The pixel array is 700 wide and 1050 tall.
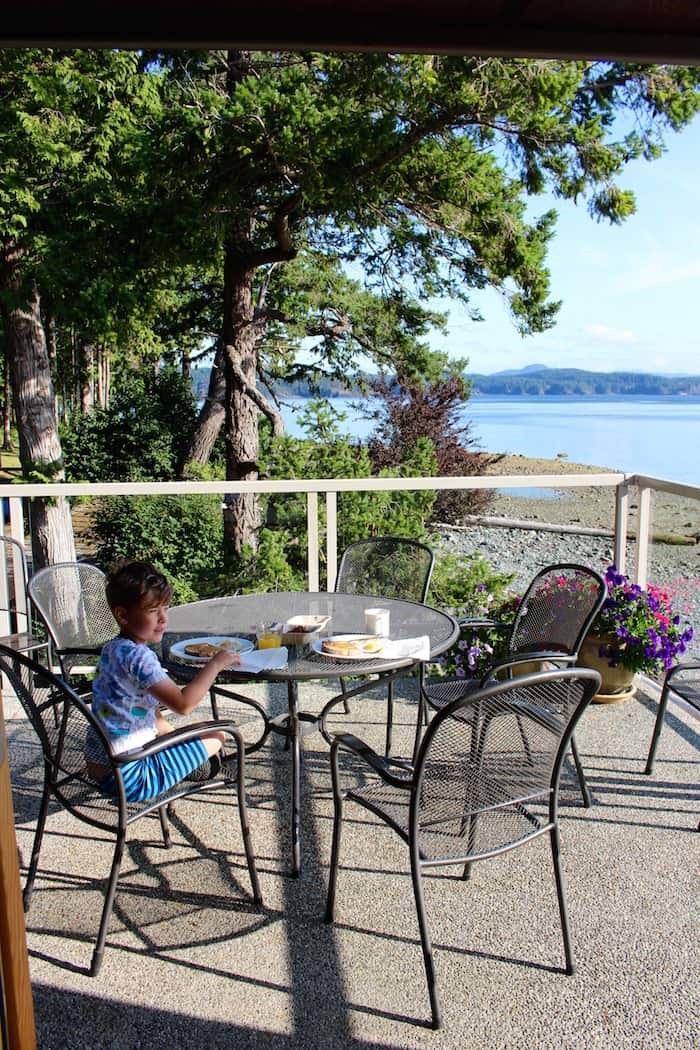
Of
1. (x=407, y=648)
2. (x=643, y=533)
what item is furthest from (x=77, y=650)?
(x=643, y=533)

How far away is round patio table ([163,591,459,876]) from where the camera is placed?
270 cm

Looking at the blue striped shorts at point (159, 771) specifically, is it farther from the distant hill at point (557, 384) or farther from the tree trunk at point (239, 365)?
the distant hill at point (557, 384)

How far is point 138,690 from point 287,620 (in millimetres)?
865

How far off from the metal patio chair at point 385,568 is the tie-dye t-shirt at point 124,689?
1727 mm

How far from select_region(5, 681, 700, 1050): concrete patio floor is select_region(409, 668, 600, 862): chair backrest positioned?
0.40 m

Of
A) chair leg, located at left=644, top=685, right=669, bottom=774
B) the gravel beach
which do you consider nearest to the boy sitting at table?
chair leg, located at left=644, top=685, right=669, bottom=774

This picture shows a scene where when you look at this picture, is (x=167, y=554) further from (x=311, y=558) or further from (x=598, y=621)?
(x=598, y=621)

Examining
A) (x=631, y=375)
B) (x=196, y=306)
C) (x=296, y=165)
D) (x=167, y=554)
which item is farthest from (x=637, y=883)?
(x=631, y=375)

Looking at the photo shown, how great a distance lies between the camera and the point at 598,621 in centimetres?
435

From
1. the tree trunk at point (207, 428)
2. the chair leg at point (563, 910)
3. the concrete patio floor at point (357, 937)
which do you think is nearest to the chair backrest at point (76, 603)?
the concrete patio floor at point (357, 937)

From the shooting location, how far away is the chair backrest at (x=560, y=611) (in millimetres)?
3268

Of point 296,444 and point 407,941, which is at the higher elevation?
point 296,444

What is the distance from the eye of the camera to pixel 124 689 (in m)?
2.49

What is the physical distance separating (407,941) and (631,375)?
104 feet
